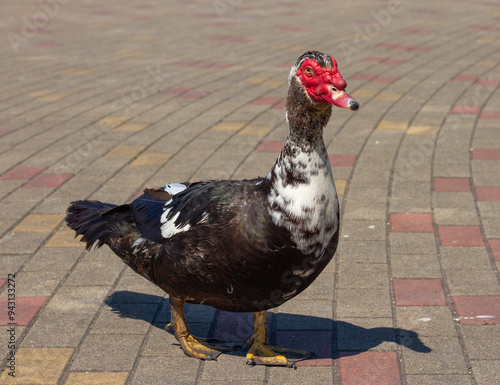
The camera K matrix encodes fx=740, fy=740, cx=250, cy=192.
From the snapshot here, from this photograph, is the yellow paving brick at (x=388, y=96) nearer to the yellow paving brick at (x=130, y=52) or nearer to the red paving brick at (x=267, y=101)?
the red paving brick at (x=267, y=101)

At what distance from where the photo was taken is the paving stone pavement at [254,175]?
440cm

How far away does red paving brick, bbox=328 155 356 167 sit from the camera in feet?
26.0

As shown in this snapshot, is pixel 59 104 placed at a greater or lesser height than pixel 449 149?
greater

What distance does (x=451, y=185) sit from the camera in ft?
23.7

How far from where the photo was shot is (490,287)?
16.9 ft

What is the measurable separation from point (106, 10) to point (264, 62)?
379 inches

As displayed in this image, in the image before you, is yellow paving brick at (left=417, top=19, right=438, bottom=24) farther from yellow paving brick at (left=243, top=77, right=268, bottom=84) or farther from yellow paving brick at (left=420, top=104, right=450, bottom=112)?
yellow paving brick at (left=420, top=104, right=450, bottom=112)

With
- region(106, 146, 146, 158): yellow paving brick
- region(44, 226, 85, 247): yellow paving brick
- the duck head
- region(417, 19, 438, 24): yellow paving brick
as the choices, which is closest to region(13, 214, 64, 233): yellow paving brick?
region(44, 226, 85, 247): yellow paving brick

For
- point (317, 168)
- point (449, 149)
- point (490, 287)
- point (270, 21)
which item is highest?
point (317, 168)

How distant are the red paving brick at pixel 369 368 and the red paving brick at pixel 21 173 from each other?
4.52 meters

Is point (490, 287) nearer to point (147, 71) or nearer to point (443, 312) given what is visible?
point (443, 312)

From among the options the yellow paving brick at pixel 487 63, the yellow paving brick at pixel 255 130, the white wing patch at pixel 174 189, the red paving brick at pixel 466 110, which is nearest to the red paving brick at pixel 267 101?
the yellow paving brick at pixel 255 130

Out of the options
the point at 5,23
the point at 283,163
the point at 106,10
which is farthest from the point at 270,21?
the point at 283,163

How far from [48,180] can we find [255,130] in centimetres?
282
